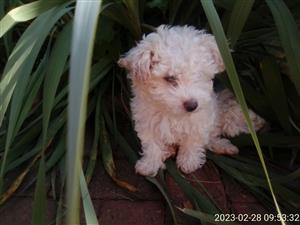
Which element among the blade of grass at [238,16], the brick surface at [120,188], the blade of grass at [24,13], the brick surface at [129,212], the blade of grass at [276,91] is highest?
the blade of grass at [24,13]

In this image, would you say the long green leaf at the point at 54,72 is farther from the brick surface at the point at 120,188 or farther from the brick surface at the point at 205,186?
the brick surface at the point at 205,186

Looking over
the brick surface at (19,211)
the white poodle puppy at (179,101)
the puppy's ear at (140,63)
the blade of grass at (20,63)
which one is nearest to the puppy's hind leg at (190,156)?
the white poodle puppy at (179,101)

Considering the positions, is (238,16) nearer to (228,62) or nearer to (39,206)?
(228,62)

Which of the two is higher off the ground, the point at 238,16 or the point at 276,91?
the point at 238,16

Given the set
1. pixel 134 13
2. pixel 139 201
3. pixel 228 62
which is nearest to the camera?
pixel 228 62

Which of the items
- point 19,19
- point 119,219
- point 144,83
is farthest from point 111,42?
point 119,219

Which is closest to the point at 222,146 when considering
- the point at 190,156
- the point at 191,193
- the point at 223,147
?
the point at 223,147

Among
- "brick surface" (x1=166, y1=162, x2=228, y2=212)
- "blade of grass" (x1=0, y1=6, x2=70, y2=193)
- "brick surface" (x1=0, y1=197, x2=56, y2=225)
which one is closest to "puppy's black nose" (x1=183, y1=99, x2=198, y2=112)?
"brick surface" (x1=166, y1=162, x2=228, y2=212)
